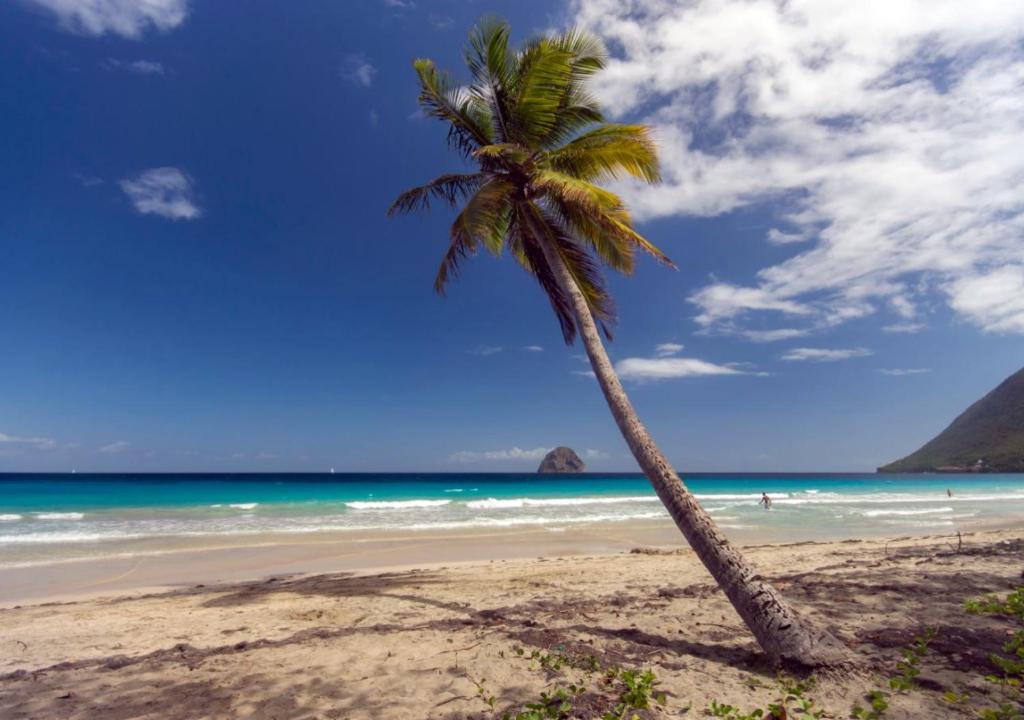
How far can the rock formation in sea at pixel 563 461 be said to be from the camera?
419 feet

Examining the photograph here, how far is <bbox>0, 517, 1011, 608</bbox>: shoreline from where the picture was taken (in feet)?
33.1

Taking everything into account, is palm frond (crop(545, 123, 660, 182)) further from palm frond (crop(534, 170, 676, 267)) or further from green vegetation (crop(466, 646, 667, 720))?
green vegetation (crop(466, 646, 667, 720))

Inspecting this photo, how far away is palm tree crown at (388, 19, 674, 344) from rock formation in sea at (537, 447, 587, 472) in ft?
403

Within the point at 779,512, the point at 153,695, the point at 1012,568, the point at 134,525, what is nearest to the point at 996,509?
the point at 779,512

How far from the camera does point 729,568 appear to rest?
4602 millimetres

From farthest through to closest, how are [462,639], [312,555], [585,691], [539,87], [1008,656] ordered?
[312,555] < [539,87] < [462,639] < [1008,656] < [585,691]

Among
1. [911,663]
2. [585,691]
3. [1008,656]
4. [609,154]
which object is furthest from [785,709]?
[609,154]

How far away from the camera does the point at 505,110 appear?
24.8 feet

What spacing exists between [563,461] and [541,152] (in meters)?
124

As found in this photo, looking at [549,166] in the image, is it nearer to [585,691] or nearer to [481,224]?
[481,224]

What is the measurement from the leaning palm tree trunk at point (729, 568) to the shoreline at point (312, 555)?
7.83 meters

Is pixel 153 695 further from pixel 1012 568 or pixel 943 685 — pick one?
pixel 1012 568

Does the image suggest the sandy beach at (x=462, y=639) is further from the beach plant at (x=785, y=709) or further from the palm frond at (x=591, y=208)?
the palm frond at (x=591, y=208)

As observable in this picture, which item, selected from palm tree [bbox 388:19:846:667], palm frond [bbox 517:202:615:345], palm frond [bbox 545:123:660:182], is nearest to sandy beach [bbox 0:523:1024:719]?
palm tree [bbox 388:19:846:667]
